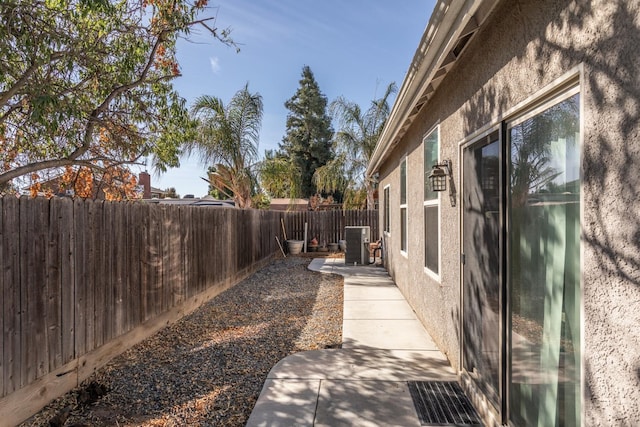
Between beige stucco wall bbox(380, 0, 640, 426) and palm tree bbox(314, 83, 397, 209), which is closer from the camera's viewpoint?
beige stucco wall bbox(380, 0, 640, 426)

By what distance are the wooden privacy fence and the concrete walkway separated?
10.4 metres

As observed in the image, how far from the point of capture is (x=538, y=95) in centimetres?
208

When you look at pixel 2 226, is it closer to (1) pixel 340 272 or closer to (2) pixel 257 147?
(1) pixel 340 272

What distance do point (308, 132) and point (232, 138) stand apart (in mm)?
18510

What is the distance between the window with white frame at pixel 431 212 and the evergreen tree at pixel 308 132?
24989mm

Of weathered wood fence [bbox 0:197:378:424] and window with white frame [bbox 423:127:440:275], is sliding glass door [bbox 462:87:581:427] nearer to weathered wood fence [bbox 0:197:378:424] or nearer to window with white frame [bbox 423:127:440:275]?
window with white frame [bbox 423:127:440:275]

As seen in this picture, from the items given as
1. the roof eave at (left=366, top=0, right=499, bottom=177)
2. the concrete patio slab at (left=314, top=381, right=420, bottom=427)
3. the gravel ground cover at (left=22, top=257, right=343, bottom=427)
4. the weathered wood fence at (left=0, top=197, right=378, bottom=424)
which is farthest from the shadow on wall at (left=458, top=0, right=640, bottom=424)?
the weathered wood fence at (left=0, top=197, right=378, bottom=424)

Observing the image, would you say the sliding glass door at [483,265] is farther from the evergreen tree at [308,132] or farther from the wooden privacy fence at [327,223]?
the evergreen tree at [308,132]

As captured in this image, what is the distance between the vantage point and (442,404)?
3102 millimetres

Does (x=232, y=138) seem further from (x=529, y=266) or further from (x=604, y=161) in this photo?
(x=604, y=161)

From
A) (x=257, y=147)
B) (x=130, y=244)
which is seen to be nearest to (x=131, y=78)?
(x=130, y=244)

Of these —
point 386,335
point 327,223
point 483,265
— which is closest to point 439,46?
point 483,265

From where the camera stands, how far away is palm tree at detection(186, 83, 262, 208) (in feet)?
42.5

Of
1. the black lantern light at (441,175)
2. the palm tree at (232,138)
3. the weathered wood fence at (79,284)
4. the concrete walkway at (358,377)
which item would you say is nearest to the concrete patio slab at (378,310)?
the concrete walkway at (358,377)
